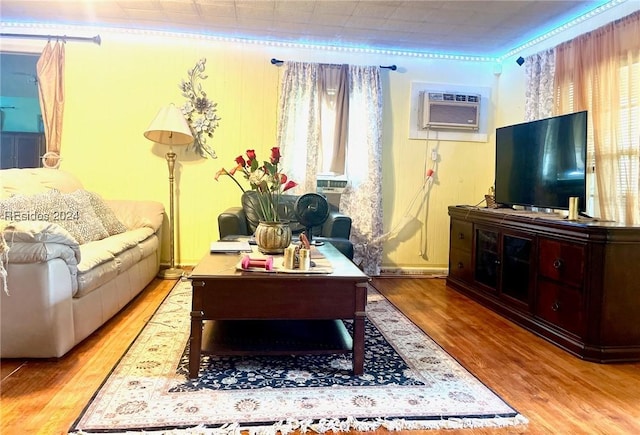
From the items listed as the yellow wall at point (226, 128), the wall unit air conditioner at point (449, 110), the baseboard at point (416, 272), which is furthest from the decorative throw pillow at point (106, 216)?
the wall unit air conditioner at point (449, 110)

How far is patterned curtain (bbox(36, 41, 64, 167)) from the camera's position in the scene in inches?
157

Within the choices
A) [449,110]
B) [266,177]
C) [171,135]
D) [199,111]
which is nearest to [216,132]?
[199,111]

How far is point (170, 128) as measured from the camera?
3812 millimetres

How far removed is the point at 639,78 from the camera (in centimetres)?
282

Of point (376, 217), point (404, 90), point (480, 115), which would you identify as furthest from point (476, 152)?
point (376, 217)

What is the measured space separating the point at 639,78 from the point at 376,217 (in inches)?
93.0

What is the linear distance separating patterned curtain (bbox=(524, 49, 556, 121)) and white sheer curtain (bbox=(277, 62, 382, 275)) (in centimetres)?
137

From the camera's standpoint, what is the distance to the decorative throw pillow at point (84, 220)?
2.93m

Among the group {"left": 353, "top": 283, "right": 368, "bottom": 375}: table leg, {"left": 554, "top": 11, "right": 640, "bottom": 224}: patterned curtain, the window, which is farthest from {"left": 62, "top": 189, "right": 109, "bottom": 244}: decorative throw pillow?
{"left": 554, "top": 11, "right": 640, "bottom": 224}: patterned curtain

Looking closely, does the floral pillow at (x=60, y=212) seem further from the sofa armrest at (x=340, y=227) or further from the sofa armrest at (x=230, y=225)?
the sofa armrest at (x=340, y=227)

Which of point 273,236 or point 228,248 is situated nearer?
point 273,236

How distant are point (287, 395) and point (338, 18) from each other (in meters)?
3.04

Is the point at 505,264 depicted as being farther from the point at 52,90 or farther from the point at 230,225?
the point at 52,90

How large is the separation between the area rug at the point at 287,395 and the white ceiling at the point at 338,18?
2592mm
